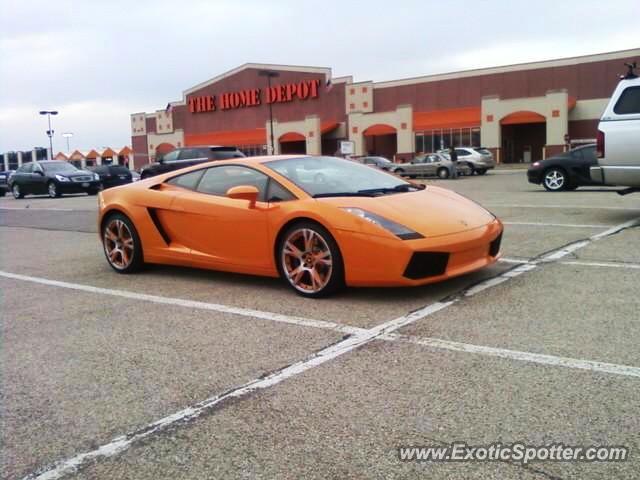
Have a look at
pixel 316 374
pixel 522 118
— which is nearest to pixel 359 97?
pixel 522 118

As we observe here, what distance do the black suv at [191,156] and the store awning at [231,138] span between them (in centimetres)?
3382

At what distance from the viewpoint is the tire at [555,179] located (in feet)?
56.7

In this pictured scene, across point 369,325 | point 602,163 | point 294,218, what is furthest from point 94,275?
point 602,163

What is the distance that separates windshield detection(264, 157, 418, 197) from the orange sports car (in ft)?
0.04

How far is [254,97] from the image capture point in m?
60.1

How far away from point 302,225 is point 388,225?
2.54ft

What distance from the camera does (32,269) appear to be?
786 cm

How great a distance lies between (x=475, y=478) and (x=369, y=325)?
2.17m

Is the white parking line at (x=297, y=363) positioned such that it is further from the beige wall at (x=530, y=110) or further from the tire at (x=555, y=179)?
the beige wall at (x=530, y=110)

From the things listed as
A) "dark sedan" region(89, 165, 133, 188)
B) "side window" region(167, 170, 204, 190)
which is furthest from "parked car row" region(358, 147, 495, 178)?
"side window" region(167, 170, 204, 190)

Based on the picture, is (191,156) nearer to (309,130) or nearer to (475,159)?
(475,159)

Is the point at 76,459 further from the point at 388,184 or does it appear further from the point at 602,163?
the point at 602,163

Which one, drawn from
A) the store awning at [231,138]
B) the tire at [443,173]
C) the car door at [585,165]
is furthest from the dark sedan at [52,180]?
the store awning at [231,138]

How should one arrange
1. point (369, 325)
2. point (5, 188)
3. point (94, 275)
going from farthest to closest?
point (5, 188) < point (94, 275) < point (369, 325)
